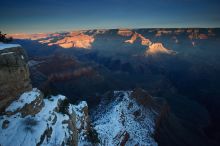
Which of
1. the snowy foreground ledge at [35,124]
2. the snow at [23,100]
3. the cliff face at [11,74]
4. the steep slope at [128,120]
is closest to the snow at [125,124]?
the steep slope at [128,120]

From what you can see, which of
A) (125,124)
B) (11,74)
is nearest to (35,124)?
(11,74)

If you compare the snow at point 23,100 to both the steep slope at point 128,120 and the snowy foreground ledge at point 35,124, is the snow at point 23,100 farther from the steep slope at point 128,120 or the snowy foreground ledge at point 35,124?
the steep slope at point 128,120

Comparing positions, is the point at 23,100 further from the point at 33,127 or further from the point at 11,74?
the point at 33,127

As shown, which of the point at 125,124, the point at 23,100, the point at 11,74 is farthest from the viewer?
the point at 125,124

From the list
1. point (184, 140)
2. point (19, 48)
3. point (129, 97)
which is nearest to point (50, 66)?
point (129, 97)

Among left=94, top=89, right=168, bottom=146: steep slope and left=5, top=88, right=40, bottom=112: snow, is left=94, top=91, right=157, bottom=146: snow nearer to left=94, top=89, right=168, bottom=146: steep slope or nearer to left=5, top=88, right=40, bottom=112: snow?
left=94, top=89, right=168, bottom=146: steep slope

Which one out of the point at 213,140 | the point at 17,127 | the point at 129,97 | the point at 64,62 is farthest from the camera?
the point at 64,62

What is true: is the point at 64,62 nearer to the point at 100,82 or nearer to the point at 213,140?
the point at 100,82
